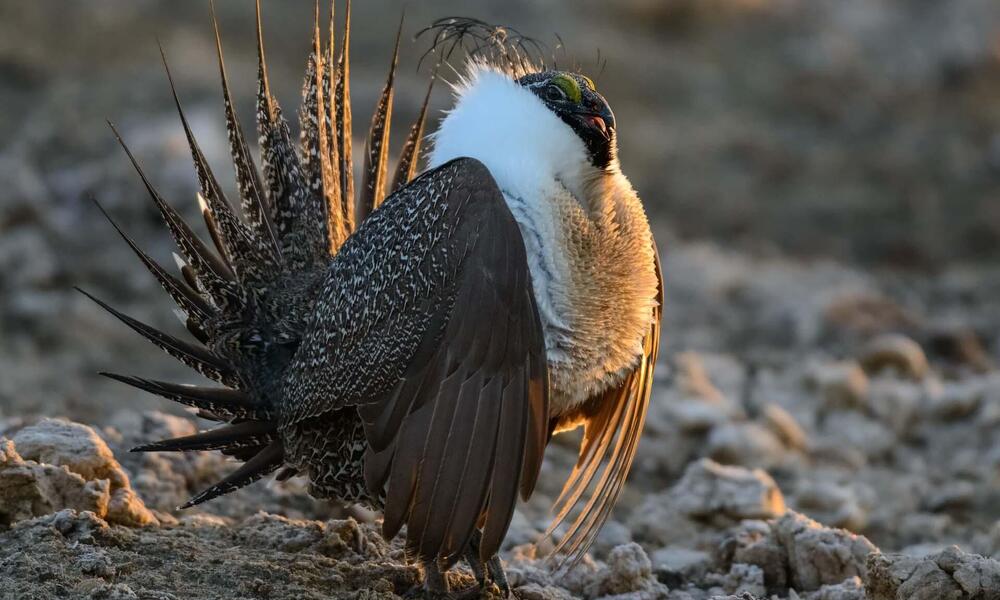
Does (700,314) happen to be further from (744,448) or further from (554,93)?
(554,93)

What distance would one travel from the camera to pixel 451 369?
4.30m

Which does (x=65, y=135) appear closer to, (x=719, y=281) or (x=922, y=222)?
(x=719, y=281)

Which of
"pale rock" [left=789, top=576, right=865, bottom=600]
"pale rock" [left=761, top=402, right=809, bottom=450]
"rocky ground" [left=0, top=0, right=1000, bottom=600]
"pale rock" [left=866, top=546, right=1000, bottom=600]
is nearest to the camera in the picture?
"pale rock" [left=866, top=546, right=1000, bottom=600]

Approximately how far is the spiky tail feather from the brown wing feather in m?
1.00

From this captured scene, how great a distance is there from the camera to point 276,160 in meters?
5.58

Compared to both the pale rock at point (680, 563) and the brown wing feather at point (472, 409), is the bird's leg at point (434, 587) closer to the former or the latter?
the brown wing feather at point (472, 409)

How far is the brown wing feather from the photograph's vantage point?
4.19m

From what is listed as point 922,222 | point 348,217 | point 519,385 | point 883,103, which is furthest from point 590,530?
point 883,103

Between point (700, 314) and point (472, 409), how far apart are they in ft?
18.6

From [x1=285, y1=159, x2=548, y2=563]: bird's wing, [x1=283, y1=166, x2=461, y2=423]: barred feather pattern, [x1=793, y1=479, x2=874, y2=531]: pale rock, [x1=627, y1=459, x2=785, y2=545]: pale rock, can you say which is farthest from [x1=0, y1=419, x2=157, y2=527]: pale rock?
[x1=793, y1=479, x2=874, y2=531]: pale rock

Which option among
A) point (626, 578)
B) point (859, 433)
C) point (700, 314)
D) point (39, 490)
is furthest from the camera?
point (700, 314)

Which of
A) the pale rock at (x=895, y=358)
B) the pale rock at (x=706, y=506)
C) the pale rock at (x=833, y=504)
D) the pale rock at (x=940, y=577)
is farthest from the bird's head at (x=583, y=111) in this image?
the pale rock at (x=895, y=358)

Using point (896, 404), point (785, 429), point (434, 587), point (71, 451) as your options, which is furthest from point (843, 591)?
point (896, 404)

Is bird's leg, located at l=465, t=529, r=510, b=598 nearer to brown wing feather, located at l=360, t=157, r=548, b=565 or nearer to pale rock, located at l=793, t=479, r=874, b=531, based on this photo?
brown wing feather, located at l=360, t=157, r=548, b=565
